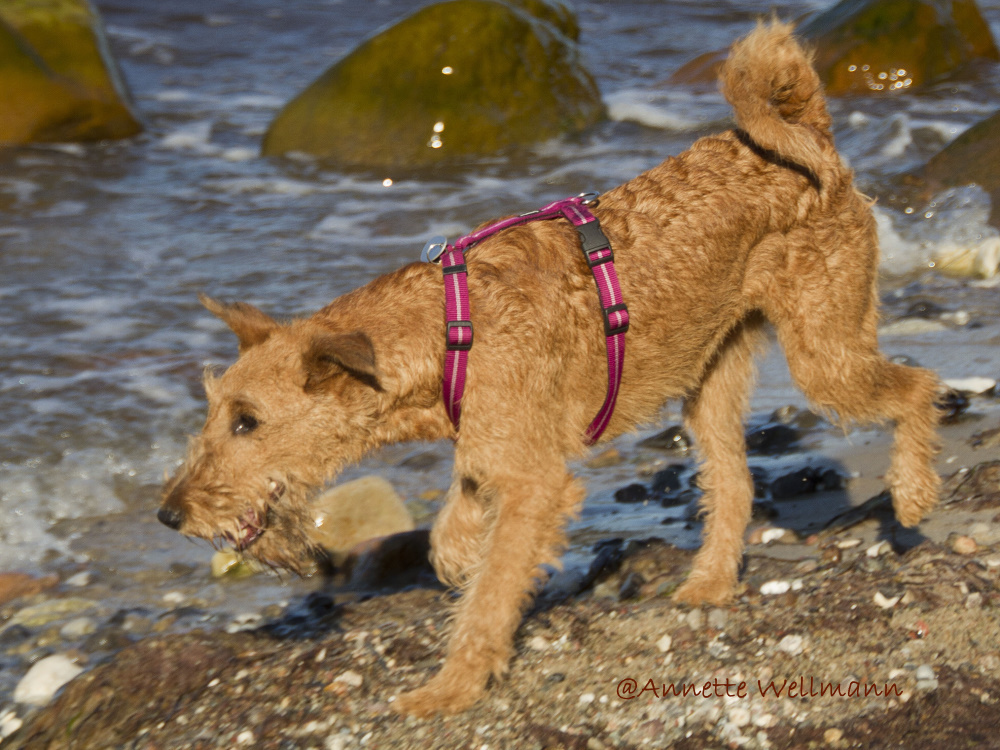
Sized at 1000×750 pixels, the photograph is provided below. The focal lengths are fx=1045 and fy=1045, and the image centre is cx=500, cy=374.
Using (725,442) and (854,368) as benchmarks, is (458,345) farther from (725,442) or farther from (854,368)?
→ (854,368)

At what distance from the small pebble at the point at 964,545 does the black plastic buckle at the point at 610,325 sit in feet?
4.69

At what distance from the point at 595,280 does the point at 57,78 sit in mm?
9941

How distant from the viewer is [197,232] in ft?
31.2

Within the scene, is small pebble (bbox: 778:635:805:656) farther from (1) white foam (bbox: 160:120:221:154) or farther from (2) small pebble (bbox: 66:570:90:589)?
(1) white foam (bbox: 160:120:221:154)

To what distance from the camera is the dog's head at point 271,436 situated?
3314 millimetres

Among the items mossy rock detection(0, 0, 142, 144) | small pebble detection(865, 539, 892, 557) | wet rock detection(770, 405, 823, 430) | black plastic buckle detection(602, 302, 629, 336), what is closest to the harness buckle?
black plastic buckle detection(602, 302, 629, 336)

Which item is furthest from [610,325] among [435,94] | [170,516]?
[435,94]

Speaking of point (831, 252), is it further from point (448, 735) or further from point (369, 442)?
point (448, 735)

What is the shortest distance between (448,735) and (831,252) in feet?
7.66

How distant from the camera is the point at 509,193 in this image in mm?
10102

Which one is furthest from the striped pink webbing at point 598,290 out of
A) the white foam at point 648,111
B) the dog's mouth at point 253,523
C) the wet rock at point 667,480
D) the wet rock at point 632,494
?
the white foam at point 648,111

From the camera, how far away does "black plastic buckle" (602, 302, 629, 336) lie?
3711mm

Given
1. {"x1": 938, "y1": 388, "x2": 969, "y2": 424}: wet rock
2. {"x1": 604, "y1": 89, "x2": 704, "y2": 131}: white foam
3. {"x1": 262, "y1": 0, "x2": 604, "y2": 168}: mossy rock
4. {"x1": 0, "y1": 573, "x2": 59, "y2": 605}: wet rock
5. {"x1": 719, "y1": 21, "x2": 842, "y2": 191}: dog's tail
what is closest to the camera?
{"x1": 719, "y1": 21, "x2": 842, "y2": 191}: dog's tail

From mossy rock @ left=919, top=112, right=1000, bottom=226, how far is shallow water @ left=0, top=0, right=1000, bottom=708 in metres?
0.27
